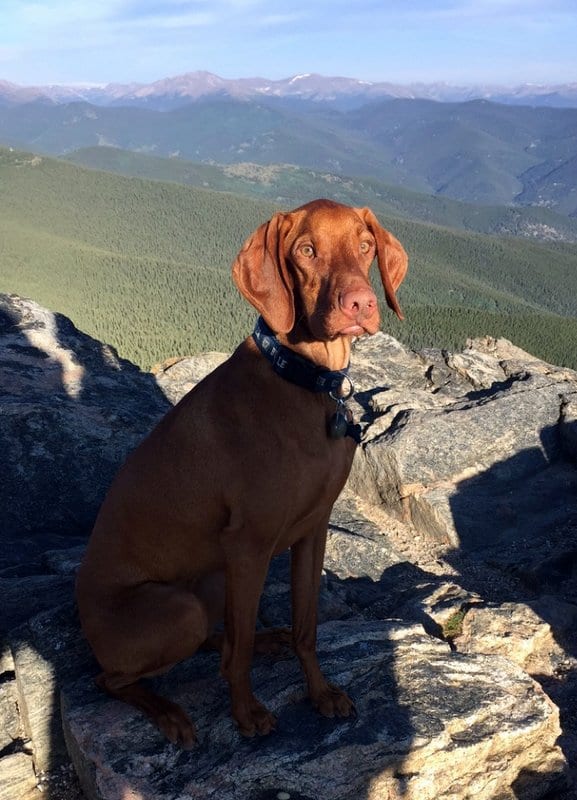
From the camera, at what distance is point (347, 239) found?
4.18m

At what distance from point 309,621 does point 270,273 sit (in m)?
2.30

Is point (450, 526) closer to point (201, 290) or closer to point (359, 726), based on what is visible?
point (359, 726)

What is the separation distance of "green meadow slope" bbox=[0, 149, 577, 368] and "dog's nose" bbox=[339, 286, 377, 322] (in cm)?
5313

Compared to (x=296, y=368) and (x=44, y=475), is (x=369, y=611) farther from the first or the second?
(x=44, y=475)

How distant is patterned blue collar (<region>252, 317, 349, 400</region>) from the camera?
4293 millimetres

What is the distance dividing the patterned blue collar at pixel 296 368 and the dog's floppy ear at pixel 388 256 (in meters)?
0.75

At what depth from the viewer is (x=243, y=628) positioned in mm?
4266

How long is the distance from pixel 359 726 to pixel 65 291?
87.1m

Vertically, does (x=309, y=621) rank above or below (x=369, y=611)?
above

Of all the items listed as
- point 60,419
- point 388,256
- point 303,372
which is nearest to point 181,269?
point 60,419

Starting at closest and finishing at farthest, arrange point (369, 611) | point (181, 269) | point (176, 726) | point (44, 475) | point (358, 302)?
1. point (358, 302)
2. point (176, 726)
3. point (369, 611)
4. point (44, 475)
5. point (181, 269)

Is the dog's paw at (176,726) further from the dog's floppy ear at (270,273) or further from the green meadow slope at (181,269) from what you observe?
the green meadow slope at (181,269)

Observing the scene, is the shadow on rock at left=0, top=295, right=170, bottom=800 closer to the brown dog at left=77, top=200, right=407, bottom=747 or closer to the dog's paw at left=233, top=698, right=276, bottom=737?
the brown dog at left=77, top=200, right=407, bottom=747

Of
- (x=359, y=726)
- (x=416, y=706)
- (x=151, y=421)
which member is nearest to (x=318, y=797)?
(x=359, y=726)
